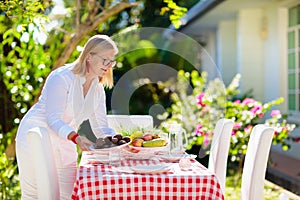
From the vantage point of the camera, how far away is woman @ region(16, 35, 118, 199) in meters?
3.27

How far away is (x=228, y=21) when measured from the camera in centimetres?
1159

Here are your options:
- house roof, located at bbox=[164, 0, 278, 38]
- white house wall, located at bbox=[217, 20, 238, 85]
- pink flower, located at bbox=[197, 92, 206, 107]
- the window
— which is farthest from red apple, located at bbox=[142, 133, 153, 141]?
white house wall, located at bbox=[217, 20, 238, 85]

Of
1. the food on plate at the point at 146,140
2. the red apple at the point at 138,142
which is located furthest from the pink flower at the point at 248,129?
the red apple at the point at 138,142

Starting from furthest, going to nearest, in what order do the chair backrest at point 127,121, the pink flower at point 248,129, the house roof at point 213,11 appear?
the house roof at point 213,11 → the pink flower at point 248,129 → the chair backrest at point 127,121

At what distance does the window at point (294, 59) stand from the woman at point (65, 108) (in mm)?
5256

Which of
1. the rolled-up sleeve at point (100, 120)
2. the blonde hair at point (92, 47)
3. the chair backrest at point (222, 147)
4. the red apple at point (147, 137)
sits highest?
the blonde hair at point (92, 47)

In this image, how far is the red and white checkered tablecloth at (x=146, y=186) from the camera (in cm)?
278

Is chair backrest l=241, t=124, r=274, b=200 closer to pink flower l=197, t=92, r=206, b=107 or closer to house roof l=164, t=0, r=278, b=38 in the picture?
pink flower l=197, t=92, r=206, b=107

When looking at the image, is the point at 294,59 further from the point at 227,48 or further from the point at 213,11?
the point at 227,48

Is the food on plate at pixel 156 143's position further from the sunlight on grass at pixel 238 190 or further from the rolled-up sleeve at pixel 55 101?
the sunlight on grass at pixel 238 190

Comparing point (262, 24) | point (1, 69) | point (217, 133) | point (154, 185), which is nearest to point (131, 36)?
point (1, 69)

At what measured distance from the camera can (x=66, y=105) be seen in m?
3.38

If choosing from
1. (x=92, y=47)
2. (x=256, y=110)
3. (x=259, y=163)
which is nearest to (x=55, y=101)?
(x=92, y=47)

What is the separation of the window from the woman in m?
5.26
